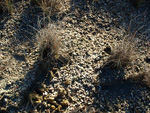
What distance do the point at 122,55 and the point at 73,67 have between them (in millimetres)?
598

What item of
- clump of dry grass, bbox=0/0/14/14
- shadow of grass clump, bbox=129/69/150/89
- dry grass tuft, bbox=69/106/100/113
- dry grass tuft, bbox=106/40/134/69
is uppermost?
clump of dry grass, bbox=0/0/14/14

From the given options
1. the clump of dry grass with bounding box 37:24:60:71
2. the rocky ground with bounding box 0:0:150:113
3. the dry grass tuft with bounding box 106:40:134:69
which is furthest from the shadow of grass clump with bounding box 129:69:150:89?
the clump of dry grass with bounding box 37:24:60:71

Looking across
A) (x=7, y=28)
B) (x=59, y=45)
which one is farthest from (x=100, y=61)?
(x=7, y=28)

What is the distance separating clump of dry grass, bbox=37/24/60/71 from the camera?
82.8 inches

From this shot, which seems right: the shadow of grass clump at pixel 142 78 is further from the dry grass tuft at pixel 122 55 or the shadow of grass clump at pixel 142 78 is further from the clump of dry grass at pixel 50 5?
the clump of dry grass at pixel 50 5

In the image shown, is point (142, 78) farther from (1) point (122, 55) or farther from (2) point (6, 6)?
(2) point (6, 6)

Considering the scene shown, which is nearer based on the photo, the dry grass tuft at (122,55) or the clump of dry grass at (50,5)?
the dry grass tuft at (122,55)

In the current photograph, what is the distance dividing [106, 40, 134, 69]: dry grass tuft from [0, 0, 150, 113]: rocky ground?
0.08 m

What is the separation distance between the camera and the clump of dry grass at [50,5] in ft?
8.43

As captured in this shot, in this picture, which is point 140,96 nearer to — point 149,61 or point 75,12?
point 149,61

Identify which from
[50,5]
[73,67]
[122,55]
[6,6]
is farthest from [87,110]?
[6,6]

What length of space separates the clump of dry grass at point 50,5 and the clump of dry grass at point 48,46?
50 cm

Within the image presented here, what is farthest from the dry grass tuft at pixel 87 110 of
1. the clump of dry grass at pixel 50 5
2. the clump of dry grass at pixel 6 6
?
the clump of dry grass at pixel 6 6

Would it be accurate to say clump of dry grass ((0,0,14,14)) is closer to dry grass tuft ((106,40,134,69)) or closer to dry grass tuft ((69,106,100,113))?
dry grass tuft ((106,40,134,69))
